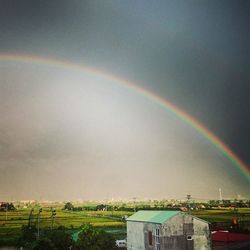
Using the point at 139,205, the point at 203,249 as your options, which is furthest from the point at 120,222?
the point at 203,249

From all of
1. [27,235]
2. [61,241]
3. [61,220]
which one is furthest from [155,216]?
[61,220]

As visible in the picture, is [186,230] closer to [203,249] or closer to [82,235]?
[203,249]

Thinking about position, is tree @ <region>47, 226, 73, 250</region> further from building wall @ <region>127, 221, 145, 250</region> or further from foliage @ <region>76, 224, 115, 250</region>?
building wall @ <region>127, 221, 145, 250</region>

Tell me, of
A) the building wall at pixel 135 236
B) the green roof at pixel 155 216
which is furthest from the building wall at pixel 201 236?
the building wall at pixel 135 236

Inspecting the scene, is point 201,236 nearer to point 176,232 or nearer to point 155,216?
point 176,232

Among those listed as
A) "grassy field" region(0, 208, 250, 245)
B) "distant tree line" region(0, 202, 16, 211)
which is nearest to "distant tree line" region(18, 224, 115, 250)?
"grassy field" region(0, 208, 250, 245)
